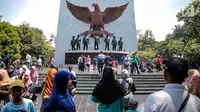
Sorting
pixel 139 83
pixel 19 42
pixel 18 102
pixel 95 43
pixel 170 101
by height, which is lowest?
pixel 139 83

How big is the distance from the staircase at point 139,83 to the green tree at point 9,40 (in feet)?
64.9

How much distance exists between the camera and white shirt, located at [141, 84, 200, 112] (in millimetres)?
1739

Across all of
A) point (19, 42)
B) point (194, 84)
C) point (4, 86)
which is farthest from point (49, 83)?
point (19, 42)

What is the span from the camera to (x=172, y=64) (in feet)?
6.15

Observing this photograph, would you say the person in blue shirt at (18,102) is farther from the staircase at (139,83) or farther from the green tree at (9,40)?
A: the green tree at (9,40)

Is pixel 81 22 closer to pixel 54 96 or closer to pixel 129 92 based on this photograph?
pixel 129 92

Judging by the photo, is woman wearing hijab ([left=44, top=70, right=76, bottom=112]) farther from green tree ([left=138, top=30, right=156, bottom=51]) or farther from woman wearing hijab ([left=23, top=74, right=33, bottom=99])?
green tree ([left=138, top=30, right=156, bottom=51])

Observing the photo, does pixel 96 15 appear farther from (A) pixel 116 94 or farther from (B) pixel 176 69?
(B) pixel 176 69

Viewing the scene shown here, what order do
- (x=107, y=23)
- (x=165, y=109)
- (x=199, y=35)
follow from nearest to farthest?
1. (x=165, y=109)
2. (x=199, y=35)
3. (x=107, y=23)

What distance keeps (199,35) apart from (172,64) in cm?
2074

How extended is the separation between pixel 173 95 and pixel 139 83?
A: 10530mm

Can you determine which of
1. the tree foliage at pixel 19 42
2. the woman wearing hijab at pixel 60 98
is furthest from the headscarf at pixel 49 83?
the tree foliage at pixel 19 42

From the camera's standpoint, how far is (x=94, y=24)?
26781 mm

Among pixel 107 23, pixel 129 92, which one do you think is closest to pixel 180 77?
pixel 129 92
